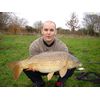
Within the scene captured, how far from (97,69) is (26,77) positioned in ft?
2.52

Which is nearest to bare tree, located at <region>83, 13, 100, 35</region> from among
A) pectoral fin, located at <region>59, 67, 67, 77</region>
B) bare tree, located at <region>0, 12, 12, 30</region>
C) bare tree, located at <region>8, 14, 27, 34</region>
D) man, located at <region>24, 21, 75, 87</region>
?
man, located at <region>24, 21, 75, 87</region>

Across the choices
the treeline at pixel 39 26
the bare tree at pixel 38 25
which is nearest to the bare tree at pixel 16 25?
the treeline at pixel 39 26

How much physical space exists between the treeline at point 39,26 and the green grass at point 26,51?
0.06 metres

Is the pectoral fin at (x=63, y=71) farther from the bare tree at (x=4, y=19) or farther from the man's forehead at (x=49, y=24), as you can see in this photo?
the bare tree at (x=4, y=19)

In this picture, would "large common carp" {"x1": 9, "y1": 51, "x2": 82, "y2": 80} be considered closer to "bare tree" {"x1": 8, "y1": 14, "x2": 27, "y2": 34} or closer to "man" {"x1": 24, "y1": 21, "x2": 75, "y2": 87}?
"man" {"x1": 24, "y1": 21, "x2": 75, "y2": 87}

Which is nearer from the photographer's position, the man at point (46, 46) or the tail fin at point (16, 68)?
the tail fin at point (16, 68)

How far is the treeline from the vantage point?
15.4 ft

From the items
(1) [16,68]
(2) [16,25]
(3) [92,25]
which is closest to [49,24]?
(2) [16,25]

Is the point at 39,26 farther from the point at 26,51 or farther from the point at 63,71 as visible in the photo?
the point at 63,71

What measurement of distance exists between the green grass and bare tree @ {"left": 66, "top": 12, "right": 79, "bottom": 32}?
0.11m

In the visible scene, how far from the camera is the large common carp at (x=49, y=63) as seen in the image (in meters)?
4.57

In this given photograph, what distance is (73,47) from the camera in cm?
470
